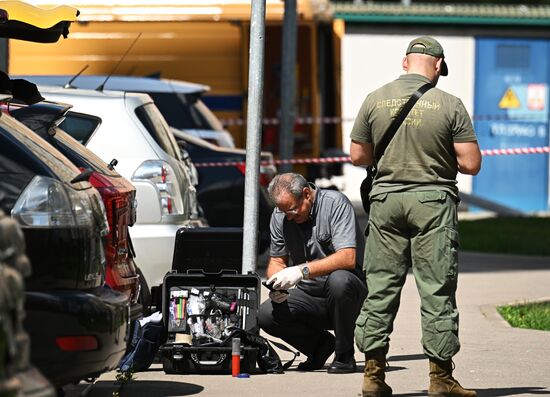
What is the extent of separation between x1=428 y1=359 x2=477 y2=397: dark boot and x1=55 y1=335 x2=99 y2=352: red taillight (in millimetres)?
2083

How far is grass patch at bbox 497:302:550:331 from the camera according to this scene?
415 inches

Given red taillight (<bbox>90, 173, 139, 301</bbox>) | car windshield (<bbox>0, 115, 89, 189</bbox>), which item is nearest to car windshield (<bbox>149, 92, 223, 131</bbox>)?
red taillight (<bbox>90, 173, 139, 301</bbox>)

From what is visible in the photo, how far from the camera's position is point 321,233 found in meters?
8.30

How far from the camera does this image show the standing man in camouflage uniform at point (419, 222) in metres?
7.12

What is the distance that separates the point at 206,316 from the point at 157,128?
243cm

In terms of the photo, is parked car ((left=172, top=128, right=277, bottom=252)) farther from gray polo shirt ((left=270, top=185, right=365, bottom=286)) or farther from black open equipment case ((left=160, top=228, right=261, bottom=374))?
gray polo shirt ((left=270, top=185, right=365, bottom=286))

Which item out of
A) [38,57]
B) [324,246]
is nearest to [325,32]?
[38,57]

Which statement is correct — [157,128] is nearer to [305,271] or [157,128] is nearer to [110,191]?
[305,271]

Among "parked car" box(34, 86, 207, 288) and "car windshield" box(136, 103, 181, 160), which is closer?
"parked car" box(34, 86, 207, 288)

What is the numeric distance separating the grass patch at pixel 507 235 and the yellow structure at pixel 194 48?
2.59 metres

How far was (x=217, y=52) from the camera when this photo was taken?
19.8m

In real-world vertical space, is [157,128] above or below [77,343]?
above

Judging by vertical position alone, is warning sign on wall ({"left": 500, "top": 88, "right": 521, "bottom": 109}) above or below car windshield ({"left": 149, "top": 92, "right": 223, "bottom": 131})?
above

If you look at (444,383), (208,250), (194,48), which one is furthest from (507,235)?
(444,383)
